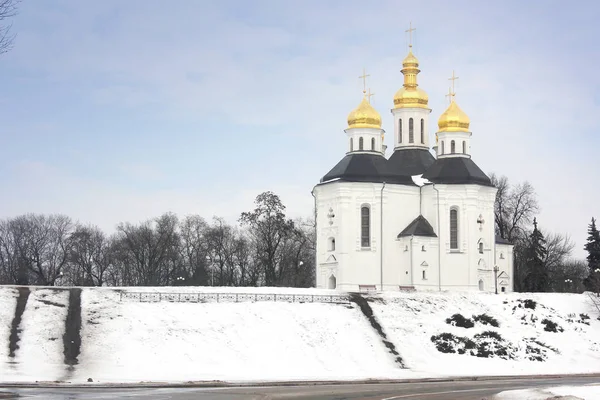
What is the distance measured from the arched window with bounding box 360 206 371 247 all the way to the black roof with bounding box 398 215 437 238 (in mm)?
2226

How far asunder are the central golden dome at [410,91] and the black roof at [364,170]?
624 cm

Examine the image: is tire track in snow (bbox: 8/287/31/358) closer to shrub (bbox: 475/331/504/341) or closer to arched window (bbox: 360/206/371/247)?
shrub (bbox: 475/331/504/341)

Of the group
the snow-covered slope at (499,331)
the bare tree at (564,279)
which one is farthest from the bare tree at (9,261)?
the bare tree at (564,279)

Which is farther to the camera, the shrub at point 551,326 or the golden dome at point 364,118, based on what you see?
the golden dome at point 364,118

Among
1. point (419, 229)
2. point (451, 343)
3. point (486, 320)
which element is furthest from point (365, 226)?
point (451, 343)

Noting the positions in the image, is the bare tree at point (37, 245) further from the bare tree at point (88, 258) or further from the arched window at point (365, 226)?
the arched window at point (365, 226)

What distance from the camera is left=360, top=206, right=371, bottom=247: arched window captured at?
62.7 metres

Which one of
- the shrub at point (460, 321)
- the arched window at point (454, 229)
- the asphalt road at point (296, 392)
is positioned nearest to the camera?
the asphalt road at point (296, 392)

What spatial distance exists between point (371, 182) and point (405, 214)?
11.1ft

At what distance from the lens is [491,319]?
5275 cm

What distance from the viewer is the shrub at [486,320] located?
52.2m

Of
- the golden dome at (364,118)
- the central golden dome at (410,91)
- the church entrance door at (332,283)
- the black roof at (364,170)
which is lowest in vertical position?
A: the church entrance door at (332,283)

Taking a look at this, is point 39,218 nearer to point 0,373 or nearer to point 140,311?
point 140,311

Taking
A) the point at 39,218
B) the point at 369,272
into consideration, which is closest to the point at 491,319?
the point at 369,272
